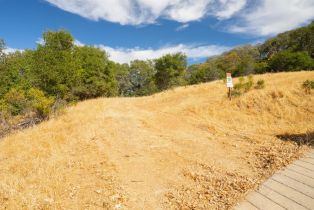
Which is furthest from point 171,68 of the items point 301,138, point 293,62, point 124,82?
point 301,138

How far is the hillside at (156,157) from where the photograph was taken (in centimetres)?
437

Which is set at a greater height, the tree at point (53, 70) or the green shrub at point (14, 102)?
the tree at point (53, 70)

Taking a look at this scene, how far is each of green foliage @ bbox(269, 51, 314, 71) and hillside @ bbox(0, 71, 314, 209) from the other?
2819 centimetres

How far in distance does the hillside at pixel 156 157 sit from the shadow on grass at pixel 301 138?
0.11 m

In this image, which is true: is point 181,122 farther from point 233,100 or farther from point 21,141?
point 21,141

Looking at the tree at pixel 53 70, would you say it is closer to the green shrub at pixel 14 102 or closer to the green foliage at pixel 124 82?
the green shrub at pixel 14 102

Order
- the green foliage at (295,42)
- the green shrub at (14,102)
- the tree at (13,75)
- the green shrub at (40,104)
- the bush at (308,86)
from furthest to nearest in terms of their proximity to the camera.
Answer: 1. the green foliage at (295,42)
2. the tree at (13,75)
3. the green shrub at (14,102)
4. the green shrub at (40,104)
5. the bush at (308,86)

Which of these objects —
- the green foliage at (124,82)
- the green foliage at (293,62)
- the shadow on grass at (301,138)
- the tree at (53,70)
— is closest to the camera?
the shadow on grass at (301,138)

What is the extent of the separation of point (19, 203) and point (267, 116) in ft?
28.9

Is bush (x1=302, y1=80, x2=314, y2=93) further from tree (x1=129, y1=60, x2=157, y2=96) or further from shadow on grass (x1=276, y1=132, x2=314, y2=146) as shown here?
tree (x1=129, y1=60, x2=157, y2=96)

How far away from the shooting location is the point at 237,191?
4.18m

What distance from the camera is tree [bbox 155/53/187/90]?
3409cm

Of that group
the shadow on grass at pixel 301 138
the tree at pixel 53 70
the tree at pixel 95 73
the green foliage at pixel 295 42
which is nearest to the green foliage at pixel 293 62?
the green foliage at pixel 295 42

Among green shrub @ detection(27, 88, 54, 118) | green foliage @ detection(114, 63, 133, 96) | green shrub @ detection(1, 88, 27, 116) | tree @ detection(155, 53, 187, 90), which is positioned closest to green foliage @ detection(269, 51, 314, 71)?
tree @ detection(155, 53, 187, 90)
